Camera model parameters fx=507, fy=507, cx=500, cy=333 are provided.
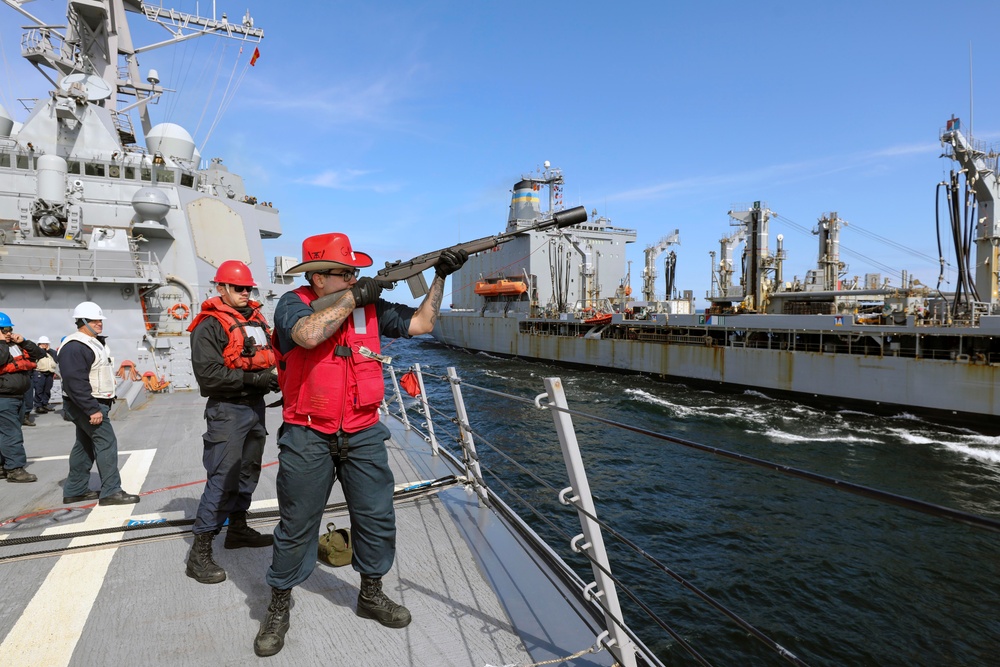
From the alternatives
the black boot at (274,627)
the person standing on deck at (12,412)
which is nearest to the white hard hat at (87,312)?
the person standing on deck at (12,412)

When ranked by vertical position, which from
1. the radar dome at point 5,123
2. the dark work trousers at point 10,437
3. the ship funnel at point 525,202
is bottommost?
the dark work trousers at point 10,437

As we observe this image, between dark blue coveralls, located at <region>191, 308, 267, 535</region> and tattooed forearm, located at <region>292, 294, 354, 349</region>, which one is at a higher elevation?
tattooed forearm, located at <region>292, 294, 354, 349</region>

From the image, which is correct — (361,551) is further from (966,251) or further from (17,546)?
(966,251)

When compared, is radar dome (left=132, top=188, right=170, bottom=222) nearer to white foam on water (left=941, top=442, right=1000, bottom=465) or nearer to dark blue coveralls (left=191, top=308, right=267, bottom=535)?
dark blue coveralls (left=191, top=308, right=267, bottom=535)

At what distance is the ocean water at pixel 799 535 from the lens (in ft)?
17.3

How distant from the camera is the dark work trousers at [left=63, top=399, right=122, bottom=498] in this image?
12.9 feet

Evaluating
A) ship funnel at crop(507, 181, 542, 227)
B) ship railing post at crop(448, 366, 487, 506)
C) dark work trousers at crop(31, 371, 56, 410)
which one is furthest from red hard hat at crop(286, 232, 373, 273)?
ship funnel at crop(507, 181, 542, 227)

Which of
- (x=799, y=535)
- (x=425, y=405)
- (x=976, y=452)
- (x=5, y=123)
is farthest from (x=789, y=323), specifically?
(x=5, y=123)

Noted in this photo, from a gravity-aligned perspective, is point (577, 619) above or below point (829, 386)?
above

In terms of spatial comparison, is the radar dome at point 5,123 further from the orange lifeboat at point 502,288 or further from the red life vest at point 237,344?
the orange lifeboat at point 502,288

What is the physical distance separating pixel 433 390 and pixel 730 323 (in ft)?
44.6

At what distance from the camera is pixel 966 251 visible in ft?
57.1

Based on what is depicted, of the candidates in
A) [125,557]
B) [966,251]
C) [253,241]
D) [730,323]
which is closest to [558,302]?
[730,323]

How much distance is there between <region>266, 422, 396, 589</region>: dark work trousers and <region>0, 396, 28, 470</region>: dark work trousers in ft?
13.9
